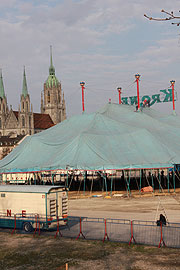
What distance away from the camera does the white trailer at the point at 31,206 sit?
23.1 metres

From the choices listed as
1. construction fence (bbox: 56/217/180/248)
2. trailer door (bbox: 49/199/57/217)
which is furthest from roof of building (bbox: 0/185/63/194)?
construction fence (bbox: 56/217/180/248)

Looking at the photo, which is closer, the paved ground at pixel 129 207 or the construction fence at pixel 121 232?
the construction fence at pixel 121 232

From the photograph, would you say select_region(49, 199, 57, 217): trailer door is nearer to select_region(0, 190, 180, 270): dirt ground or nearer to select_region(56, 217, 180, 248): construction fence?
select_region(56, 217, 180, 248): construction fence

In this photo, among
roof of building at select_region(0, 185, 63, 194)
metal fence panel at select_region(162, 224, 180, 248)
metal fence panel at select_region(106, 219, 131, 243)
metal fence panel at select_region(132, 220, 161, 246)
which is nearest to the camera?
metal fence panel at select_region(162, 224, 180, 248)

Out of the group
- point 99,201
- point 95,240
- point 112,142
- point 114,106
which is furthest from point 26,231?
point 114,106

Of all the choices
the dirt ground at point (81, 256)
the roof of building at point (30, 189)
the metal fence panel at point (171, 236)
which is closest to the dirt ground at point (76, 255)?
the dirt ground at point (81, 256)

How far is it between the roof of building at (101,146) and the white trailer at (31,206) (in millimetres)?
18738

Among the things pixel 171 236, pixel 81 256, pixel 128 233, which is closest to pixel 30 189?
pixel 128 233

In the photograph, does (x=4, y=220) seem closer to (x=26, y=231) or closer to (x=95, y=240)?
(x=26, y=231)

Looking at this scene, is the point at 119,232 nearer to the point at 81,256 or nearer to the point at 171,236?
the point at 171,236

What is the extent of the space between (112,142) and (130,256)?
107 ft

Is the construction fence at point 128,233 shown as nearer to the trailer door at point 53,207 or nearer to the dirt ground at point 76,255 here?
the dirt ground at point 76,255

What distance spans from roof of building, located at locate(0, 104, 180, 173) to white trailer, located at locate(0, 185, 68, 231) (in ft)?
61.5

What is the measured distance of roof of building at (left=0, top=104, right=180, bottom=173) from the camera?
147ft
